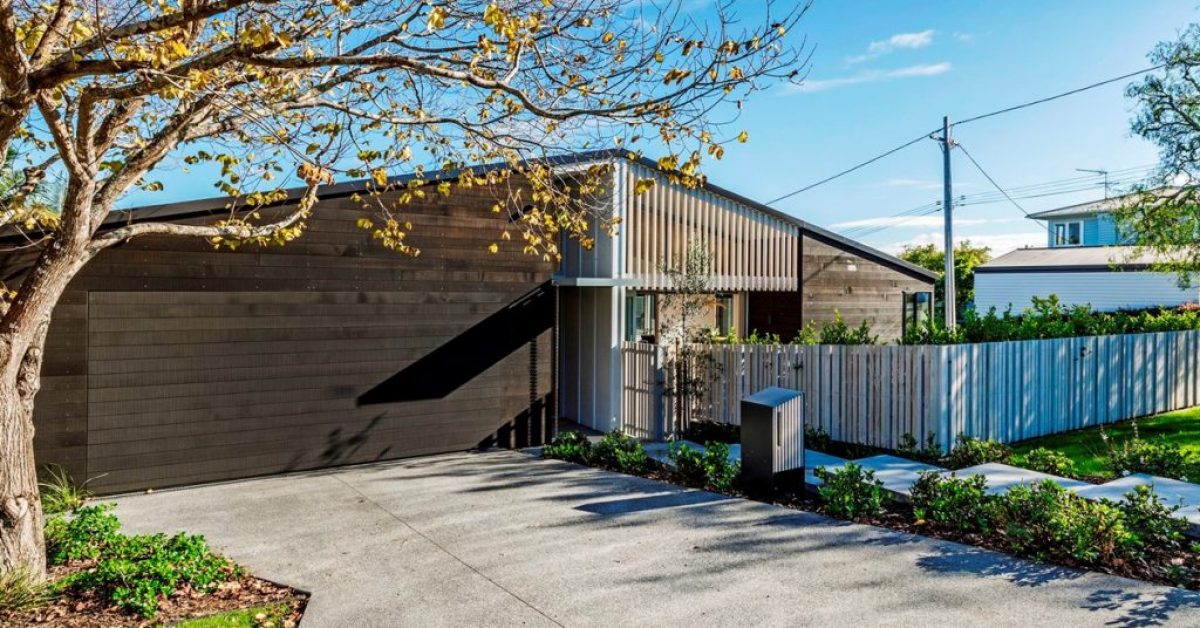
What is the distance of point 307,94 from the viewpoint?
6812 millimetres

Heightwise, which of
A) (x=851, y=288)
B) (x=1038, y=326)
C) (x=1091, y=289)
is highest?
(x=1091, y=289)

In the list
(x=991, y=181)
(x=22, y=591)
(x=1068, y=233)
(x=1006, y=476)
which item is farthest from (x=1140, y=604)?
(x=1068, y=233)

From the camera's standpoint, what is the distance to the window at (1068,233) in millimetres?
37812

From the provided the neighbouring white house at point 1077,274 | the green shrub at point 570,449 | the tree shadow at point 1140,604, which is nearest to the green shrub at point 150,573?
the green shrub at point 570,449

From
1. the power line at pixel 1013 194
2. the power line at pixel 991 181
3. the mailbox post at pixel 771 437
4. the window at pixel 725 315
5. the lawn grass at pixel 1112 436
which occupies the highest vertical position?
the power line at pixel 1013 194

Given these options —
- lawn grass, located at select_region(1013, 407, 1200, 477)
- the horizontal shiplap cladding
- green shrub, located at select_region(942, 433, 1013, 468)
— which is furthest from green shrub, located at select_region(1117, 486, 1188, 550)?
the horizontal shiplap cladding

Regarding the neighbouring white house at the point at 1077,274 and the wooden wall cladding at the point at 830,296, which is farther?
the neighbouring white house at the point at 1077,274

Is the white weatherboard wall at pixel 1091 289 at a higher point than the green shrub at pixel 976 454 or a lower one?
higher

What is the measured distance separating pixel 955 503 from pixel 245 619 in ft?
18.3

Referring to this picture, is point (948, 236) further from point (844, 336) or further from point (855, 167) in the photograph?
point (844, 336)

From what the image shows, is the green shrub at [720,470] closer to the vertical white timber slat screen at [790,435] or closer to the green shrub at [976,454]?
the vertical white timber slat screen at [790,435]

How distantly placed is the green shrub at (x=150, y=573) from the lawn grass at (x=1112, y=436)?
27.4 ft

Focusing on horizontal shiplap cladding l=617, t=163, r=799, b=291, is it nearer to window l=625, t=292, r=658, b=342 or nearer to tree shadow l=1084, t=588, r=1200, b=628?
window l=625, t=292, r=658, b=342

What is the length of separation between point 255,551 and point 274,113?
3.56 metres
